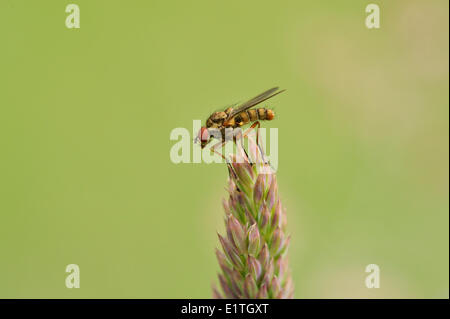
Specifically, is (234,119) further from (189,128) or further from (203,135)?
(189,128)

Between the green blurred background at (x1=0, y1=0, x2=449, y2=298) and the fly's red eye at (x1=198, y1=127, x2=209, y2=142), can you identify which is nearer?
the fly's red eye at (x1=198, y1=127, x2=209, y2=142)

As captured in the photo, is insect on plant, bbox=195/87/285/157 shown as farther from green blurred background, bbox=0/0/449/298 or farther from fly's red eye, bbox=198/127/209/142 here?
green blurred background, bbox=0/0/449/298

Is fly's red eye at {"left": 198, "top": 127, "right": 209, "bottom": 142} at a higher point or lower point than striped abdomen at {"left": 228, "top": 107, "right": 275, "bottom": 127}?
lower

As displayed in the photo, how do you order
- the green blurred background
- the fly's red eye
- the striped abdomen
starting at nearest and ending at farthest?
the fly's red eye
the striped abdomen
the green blurred background

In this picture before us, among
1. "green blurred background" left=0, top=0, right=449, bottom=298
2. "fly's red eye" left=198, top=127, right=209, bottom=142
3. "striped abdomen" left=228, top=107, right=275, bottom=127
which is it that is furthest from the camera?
"green blurred background" left=0, top=0, right=449, bottom=298

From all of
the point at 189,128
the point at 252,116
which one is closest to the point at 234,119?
the point at 252,116

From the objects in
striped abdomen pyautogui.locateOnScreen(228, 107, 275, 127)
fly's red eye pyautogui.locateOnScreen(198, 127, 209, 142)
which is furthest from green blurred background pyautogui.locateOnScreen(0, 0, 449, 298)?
fly's red eye pyautogui.locateOnScreen(198, 127, 209, 142)
